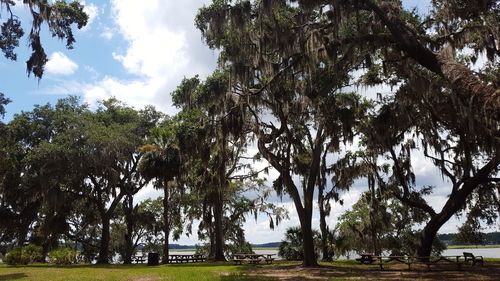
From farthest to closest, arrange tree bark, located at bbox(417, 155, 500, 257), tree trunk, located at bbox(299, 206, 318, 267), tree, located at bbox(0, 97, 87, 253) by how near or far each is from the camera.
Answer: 1. tree, located at bbox(0, 97, 87, 253)
2. tree bark, located at bbox(417, 155, 500, 257)
3. tree trunk, located at bbox(299, 206, 318, 267)

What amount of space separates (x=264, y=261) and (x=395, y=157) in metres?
9.64

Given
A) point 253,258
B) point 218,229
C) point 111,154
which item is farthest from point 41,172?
point 253,258

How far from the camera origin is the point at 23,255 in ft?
82.4

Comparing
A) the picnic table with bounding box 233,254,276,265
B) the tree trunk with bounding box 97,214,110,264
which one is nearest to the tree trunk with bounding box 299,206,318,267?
the picnic table with bounding box 233,254,276,265

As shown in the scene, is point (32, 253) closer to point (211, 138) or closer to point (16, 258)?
point (16, 258)


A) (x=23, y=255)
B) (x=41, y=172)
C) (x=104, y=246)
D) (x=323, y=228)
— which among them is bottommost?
(x=23, y=255)

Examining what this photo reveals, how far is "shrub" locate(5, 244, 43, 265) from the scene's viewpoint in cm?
2430

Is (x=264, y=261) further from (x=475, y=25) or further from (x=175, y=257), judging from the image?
(x=475, y=25)

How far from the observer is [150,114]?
3775cm

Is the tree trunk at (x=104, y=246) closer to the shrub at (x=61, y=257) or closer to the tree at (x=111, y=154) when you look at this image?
the tree at (x=111, y=154)

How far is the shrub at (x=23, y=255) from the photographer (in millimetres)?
24295

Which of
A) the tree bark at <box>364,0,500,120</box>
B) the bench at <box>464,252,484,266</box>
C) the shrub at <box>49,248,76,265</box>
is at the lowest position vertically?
the bench at <box>464,252,484,266</box>

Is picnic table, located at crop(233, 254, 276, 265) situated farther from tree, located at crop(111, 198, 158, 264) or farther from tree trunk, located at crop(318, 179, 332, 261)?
tree, located at crop(111, 198, 158, 264)

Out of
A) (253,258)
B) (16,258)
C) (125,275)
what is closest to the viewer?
(125,275)
